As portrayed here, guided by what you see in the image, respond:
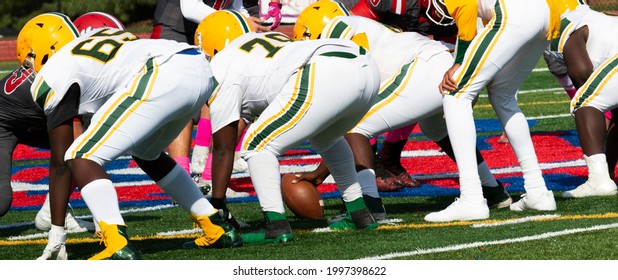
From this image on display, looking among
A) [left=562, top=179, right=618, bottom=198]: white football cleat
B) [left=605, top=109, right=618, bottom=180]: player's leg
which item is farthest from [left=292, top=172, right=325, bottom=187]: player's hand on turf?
[left=605, top=109, right=618, bottom=180]: player's leg

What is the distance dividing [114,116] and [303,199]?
1.79 meters

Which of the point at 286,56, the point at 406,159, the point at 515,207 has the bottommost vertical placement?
the point at 406,159

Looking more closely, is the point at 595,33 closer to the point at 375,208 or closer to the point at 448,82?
the point at 448,82

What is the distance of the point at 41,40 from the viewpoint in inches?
216

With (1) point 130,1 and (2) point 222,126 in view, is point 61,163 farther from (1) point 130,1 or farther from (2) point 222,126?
(1) point 130,1

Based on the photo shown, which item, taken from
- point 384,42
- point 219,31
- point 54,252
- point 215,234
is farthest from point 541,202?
point 54,252

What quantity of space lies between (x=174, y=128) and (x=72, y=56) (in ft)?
2.08

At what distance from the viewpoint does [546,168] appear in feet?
27.0

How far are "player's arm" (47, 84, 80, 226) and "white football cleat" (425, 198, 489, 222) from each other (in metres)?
2.08

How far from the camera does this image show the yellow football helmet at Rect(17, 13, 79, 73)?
548cm

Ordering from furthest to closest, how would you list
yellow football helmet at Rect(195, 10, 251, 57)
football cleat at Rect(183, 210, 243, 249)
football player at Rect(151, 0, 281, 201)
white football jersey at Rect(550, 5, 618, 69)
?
football player at Rect(151, 0, 281, 201) → white football jersey at Rect(550, 5, 618, 69) → yellow football helmet at Rect(195, 10, 251, 57) → football cleat at Rect(183, 210, 243, 249)

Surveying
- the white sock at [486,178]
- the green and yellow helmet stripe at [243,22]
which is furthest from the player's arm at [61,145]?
the white sock at [486,178]

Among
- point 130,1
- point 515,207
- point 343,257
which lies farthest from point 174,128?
point 130,1

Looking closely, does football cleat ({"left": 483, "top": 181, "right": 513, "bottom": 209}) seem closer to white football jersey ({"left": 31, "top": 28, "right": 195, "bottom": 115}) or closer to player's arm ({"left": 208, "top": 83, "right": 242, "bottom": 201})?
player's arm ({"left": 208, "top": 83, "right": 242, "bottom": 201})
